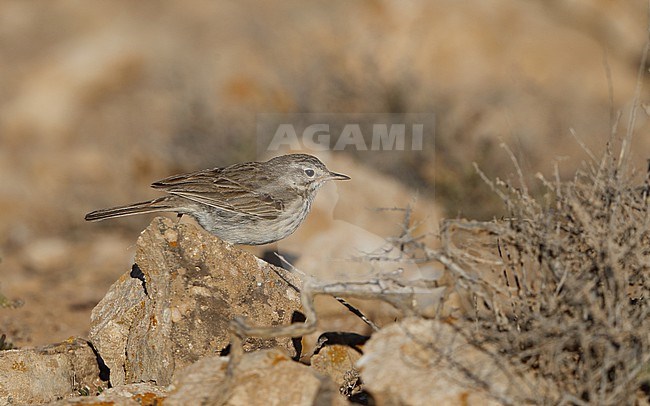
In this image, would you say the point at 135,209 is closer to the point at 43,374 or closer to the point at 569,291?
the point at 43,374

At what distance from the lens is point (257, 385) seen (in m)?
4.45

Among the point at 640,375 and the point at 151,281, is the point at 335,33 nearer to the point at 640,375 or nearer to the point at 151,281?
the point at 151,281

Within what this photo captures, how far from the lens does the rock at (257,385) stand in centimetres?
436

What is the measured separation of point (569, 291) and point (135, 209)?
3987 mm

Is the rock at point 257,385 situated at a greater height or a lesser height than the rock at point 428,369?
lesser

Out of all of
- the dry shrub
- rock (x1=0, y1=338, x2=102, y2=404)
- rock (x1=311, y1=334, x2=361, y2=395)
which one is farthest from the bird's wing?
the dry shrub

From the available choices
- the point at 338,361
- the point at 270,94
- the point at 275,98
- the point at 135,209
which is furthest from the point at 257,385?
the point at 270,94

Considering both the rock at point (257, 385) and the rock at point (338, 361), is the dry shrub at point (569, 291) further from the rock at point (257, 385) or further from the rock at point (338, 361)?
the rock at point (338, 361)

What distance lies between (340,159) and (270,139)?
2124mm

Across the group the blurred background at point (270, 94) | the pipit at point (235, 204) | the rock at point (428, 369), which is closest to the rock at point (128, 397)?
the rock at point (428, 369)

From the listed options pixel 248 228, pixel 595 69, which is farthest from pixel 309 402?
pixel 595 69

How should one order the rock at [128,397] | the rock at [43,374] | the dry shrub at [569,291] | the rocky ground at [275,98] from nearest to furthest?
the dry shrub at [569,291] → the rock at [128,397] → the rock at [43,374] → the rocky ground at [275,98]

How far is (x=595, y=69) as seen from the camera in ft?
53.1

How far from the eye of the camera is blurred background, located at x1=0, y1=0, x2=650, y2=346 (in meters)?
12.5
